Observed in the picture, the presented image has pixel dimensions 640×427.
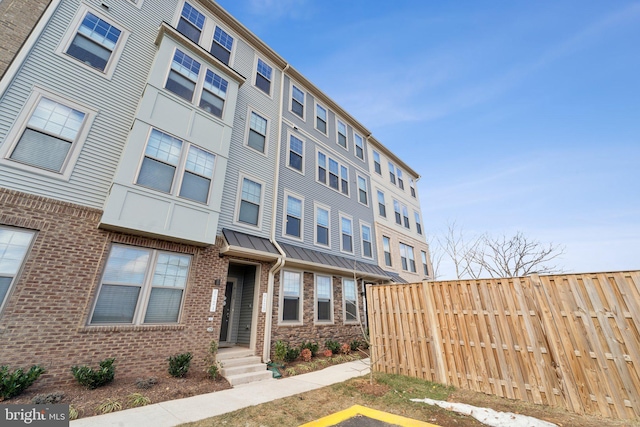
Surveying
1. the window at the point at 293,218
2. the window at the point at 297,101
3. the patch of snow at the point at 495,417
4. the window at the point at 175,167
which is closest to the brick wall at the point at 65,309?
the window at the point at 175,167

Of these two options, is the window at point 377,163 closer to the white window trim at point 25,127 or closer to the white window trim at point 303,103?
the white window trim at point 303,103

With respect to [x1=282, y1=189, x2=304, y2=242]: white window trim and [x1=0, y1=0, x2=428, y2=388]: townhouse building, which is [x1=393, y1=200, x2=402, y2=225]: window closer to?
[x1=0, y1=0, x2=428, y2=388]: townhouse building

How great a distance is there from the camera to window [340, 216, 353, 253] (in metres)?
12.2

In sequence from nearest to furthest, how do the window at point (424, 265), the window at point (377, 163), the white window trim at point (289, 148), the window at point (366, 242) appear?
1. the white window trim at point (289, 148)
2. the window at point (366, 242)
3. the window at point (377, 163)
4. the window at point (424, 265)

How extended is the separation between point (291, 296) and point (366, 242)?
19.6ft

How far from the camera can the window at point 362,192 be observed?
1457cm

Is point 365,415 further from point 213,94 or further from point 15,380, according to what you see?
point 213,94

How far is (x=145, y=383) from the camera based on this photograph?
5.07 meters

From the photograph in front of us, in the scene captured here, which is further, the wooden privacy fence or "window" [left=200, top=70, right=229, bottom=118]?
"window" [left=200, top=70, right=229, bottom=118]

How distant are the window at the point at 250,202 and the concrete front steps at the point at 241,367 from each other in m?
4.05

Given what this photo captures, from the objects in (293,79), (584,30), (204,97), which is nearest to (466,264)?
(584,30)

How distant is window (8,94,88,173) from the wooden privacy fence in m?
8.95

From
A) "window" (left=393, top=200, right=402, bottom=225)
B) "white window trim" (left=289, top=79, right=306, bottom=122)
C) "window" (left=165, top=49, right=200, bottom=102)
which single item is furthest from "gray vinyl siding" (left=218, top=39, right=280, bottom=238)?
"window" (left=393, top=200, right=402, bottom=225)

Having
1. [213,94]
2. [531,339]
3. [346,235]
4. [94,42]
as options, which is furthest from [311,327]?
[94,42]
